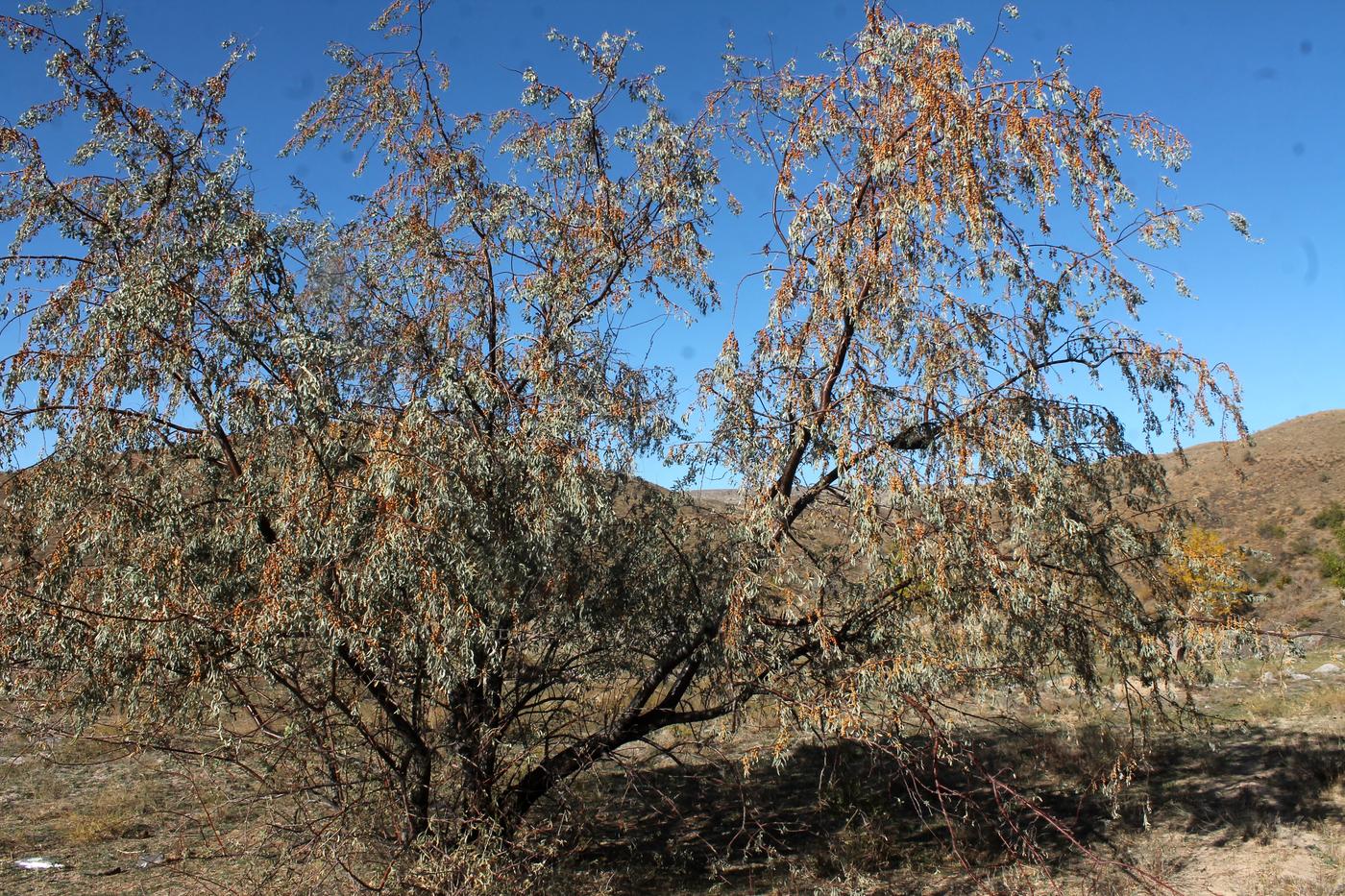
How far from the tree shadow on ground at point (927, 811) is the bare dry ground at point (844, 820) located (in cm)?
3

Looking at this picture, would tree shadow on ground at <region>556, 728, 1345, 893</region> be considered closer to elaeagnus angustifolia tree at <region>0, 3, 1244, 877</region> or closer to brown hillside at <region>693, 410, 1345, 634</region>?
elaeagnus angustifolia tree at <region>0, 3, 1244, 877</region>

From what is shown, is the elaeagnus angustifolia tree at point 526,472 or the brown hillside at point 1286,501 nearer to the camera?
the elaeagnus angustifolia tree at point 526,472

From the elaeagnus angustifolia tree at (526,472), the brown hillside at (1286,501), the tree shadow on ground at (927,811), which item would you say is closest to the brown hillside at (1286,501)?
the brown hillside at (1286,501)

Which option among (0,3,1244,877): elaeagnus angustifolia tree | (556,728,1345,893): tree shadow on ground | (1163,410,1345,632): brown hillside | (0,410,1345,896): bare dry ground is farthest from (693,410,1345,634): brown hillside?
(0,3,1244,877): elaeagnus angustifolia tree

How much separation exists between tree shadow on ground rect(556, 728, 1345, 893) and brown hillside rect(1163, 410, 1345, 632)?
43.7 ft

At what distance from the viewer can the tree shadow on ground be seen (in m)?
6.78

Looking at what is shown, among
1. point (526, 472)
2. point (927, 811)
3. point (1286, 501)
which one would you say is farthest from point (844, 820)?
point (1286, 501)

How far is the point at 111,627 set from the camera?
15.9 feet

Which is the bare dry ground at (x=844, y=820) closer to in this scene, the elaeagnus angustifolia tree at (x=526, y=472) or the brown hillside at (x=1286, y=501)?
the elaeagnus angustifolia tree at (x=526, y=472)

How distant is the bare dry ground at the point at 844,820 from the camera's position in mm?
6184

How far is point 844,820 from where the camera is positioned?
8.31 meters

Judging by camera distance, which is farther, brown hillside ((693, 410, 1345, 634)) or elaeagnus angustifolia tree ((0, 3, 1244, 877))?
brown hillside ((693, 410, 1345, 634))

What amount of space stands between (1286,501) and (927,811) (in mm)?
31899

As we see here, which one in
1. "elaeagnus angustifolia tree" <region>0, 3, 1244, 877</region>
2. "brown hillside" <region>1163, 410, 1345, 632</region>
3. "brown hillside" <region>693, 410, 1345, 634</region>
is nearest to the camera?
"elaeagnus angustifolia tree" <region>0, 3, 1244, 877</region>
